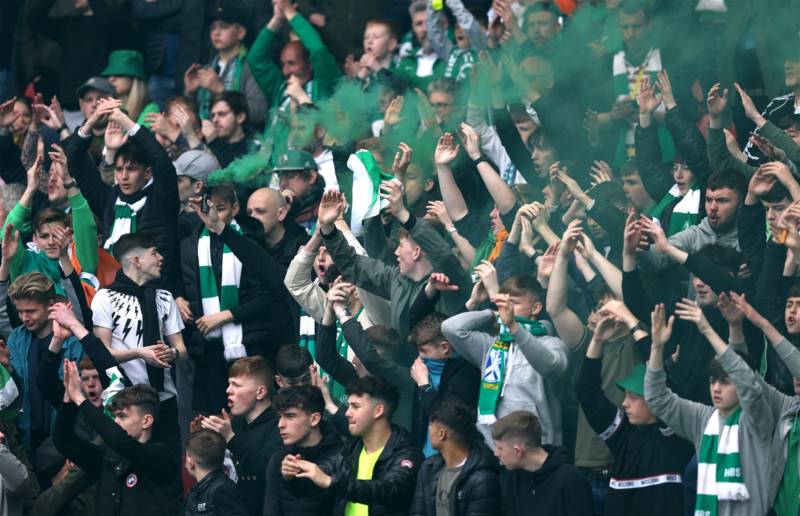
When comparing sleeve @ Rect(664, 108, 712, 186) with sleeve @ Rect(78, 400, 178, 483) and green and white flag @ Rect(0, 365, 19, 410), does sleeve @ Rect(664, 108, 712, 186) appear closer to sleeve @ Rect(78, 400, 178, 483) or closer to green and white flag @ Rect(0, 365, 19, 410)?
sleeve @ Rect(78, 400, 178, 483)

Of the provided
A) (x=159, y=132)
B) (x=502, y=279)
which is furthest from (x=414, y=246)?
(x=159, y=132)

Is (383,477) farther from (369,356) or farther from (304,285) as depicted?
(304,285)

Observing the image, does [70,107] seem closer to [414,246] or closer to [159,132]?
[159,132]

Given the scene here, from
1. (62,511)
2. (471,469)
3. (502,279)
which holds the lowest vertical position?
(62,511)

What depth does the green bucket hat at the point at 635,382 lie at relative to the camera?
9945 mm

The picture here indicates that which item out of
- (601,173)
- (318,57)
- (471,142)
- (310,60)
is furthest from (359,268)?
(310,60)

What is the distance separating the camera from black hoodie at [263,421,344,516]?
10.4 m

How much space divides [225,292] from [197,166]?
157 cm

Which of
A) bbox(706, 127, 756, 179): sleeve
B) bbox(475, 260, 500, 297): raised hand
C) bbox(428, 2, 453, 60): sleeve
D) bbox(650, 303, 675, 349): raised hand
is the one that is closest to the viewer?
bbox(650, 303, 675, 349): raised hand

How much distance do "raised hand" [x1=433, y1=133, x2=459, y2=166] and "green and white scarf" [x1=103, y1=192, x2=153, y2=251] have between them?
2303 mm

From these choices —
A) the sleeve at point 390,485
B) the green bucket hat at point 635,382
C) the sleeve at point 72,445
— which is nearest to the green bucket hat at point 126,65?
the sleeve at point 72,445

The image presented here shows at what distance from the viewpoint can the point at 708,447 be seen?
962 cm

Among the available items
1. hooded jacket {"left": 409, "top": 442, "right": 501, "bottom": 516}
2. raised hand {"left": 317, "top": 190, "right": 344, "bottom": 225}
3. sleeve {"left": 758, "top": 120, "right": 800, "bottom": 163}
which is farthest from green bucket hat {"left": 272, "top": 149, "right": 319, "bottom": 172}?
sleeve {"left": 758, "top": 120, "right": 800, "bottom": 163}

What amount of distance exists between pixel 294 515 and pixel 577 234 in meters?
2.26
